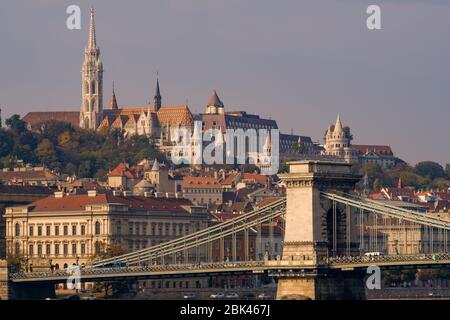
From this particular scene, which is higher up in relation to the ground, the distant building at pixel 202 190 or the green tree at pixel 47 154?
the green tree at pixel 47 154

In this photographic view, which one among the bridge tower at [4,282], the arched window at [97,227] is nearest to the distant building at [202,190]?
the arched window at [97,227]

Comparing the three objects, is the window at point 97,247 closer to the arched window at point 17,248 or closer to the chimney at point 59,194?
the arched window at point 17,248

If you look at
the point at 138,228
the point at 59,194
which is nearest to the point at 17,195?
the point at 59,194

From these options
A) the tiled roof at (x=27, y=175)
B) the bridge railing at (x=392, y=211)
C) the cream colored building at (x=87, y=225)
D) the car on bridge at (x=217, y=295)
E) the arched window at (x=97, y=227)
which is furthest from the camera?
the tiled roof at (x=27, y=175)

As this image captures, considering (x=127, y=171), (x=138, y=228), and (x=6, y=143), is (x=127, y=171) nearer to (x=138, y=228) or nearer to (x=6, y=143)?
(x=6, y=143)

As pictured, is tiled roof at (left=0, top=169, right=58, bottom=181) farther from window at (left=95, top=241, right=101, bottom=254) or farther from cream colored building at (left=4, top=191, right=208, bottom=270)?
window at (left=95, top=241, right=101, bottom=254)

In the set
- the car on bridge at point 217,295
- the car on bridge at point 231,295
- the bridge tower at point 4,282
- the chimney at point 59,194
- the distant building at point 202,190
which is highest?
the chimney at point 59,194
